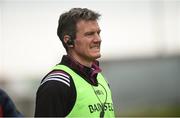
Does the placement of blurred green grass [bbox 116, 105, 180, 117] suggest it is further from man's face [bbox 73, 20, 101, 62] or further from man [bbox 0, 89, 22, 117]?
man [bbox 0, 89, 22, 117]

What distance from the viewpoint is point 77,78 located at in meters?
4.46

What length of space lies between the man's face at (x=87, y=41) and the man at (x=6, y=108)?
60 cm

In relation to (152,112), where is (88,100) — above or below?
above

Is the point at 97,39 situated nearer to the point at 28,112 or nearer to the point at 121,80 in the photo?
the point at 28,112

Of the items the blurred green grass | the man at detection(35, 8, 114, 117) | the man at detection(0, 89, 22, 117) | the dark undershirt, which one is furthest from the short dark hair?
the blurred green grass

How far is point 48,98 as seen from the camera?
4.24 metres

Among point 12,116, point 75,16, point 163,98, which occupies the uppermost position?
point 75,16

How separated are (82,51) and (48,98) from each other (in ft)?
1.40

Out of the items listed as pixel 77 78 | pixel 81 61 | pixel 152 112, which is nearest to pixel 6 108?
pixel 77 78

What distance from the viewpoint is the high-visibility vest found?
14.3 feet

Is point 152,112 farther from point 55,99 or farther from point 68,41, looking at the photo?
point 55,99

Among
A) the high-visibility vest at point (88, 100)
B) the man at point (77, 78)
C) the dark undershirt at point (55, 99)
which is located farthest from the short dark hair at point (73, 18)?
the dark undershirt at point (55, 99)

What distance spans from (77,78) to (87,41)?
0.75 ft

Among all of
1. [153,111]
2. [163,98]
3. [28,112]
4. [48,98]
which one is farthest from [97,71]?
[163,98]
